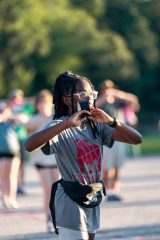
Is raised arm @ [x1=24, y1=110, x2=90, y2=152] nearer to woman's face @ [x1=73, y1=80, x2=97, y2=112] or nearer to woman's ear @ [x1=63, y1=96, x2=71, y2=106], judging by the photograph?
woman's face @ [x1=73, y1=80, x2=97, y2=112]

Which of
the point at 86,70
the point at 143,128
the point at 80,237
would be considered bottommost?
the point at 143,128

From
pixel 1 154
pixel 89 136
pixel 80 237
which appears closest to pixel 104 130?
pixel 89 136

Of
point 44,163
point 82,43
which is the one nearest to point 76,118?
point 44,163

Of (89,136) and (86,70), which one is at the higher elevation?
(89,136)

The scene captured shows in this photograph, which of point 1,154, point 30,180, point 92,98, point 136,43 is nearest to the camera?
point 92,98

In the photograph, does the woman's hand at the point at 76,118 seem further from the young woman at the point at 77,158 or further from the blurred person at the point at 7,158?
the blurred person at the point at 7,158

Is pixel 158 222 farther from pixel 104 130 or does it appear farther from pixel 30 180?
pixel 30 180

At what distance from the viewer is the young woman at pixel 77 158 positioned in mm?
6086

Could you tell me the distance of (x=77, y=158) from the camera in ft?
20.1

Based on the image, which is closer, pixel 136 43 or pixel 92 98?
pixel 92 98

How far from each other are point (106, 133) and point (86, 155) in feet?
0.75

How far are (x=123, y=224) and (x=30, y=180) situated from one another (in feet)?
30.7

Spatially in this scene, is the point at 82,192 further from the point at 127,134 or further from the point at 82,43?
the point at 82,43

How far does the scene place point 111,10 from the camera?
8069 cm
